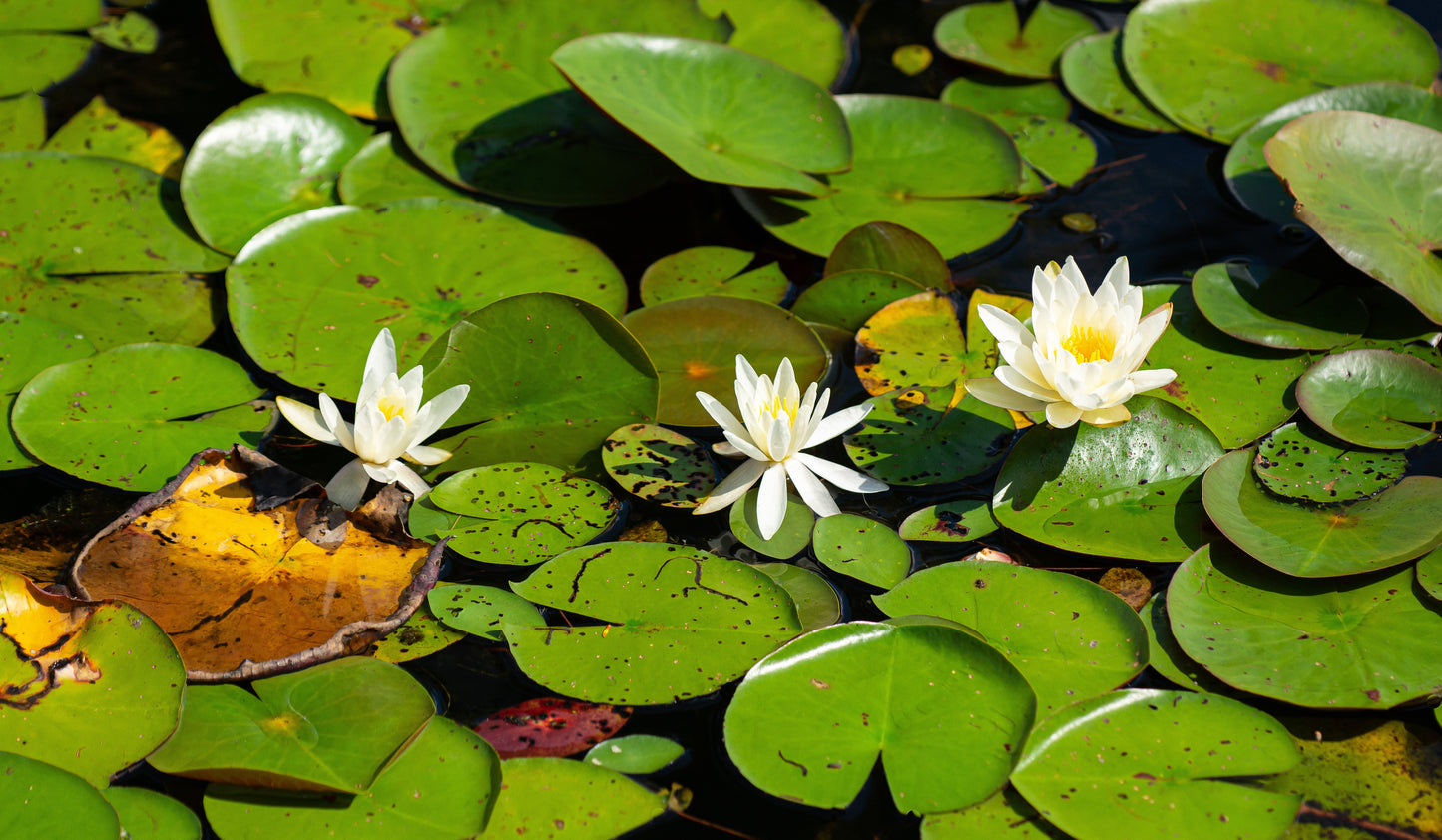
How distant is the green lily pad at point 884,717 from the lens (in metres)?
1.98

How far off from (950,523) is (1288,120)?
2.34 m

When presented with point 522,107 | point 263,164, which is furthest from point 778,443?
point 263,164

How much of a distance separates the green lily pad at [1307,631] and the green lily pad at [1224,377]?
493 mm

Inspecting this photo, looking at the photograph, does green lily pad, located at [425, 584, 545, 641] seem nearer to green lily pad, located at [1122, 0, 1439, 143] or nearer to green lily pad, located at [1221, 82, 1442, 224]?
green lily pad, located at [1221, 82, 1442, 224]

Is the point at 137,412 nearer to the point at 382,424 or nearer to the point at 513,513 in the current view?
the point at 382,424

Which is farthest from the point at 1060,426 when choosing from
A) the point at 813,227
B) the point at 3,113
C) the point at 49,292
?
the point at 3,113

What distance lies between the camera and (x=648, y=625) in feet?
7.57

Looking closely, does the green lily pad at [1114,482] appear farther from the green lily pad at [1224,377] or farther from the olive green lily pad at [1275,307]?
the olive green lily pad at [1275,307]

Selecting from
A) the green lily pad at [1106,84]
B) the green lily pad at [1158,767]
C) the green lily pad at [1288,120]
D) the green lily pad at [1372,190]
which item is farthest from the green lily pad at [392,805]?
the green lily pad at [1106,84]

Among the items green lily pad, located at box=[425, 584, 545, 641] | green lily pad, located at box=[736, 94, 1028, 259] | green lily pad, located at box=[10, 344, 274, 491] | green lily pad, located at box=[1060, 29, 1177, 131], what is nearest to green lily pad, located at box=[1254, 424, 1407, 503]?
green lily pad, located at box=[736, 94, 1028, 259]

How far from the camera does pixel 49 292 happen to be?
3.21 m

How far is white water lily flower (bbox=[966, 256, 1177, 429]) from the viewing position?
236 centimetres

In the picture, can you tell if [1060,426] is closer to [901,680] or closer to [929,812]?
[901,680]

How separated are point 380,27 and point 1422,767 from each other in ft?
14.6
